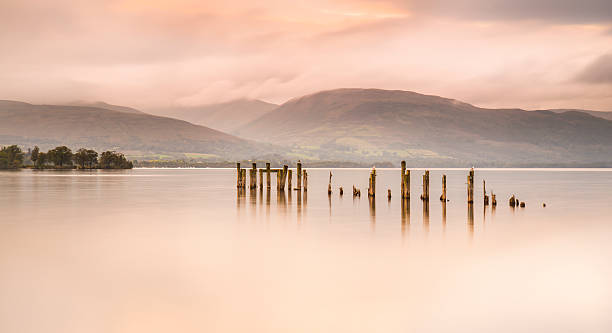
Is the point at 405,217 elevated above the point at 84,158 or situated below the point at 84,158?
below

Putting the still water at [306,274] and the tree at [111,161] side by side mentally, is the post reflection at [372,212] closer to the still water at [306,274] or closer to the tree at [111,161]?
the still water at [306,274]

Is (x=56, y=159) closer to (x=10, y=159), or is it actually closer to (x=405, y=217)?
(x=10, y=159)

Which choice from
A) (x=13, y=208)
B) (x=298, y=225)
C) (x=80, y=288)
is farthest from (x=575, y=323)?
(x=13, y=208)

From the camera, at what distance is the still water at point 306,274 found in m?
12.7

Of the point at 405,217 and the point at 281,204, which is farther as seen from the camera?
the point at 281,204

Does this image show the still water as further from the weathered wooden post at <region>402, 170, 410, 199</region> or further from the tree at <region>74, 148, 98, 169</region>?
the tree at <region>74, 148, 98, 169</region>

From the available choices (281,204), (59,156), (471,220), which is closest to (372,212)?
(471,220)

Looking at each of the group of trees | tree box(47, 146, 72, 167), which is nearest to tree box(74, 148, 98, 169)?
the group of trees

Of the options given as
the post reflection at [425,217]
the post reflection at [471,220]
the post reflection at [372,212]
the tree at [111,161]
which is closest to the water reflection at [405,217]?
the post reflection at [425,217]

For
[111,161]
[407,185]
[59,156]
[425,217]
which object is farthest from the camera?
[111,161]

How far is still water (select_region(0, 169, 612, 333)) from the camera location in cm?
1273

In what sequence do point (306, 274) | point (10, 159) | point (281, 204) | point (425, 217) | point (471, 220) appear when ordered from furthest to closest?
1. point (10, 159)
2. point (281, 204)
3. point (425, 217)
4. point (471, 220)
5. point (306, 274)

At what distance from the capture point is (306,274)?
682 inches

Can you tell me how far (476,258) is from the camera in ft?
65.7
